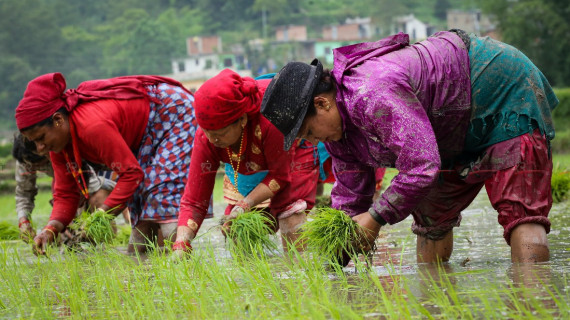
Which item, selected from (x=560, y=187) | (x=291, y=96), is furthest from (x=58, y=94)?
(x=560, y=187)

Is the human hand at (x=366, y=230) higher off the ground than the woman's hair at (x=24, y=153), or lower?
higher

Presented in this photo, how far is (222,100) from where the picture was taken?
4.34 meters

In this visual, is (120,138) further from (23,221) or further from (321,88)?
(23,221)

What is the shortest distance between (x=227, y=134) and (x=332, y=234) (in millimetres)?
958

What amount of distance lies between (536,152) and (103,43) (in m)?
74.7

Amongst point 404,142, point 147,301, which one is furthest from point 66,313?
point 404,142

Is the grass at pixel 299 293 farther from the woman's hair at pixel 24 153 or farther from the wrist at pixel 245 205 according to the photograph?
the woman's hair at pixel 24 153

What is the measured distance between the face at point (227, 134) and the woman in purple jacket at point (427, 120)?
601 millimetres

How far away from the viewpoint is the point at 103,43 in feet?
249

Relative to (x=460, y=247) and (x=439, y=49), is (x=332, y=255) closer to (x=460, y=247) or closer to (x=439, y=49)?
(x=439, y=49)

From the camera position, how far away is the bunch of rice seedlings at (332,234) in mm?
3857

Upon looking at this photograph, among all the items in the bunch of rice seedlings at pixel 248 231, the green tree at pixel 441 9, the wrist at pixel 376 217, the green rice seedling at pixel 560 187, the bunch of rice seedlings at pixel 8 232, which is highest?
the wrist at pixel 376 217

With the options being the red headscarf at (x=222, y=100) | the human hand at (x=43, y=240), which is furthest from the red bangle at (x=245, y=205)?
the human hand at (x=43, y=240)

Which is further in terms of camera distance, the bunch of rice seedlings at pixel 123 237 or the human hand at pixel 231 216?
the bunch of rice seedlings at pixel 123 237
